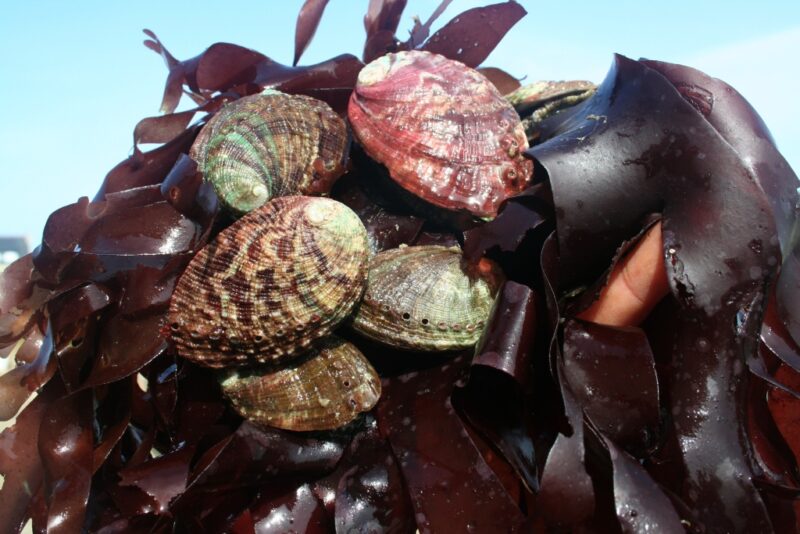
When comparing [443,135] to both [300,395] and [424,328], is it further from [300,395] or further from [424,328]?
[300,395]

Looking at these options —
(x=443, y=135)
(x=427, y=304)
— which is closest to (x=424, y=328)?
(x=427, y=304)

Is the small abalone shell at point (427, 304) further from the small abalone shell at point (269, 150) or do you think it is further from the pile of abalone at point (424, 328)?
the small abalone shell at point (269, 150)

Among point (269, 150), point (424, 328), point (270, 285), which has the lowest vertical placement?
point (424, 328)

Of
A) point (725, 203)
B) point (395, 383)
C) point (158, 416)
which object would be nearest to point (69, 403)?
point (158, 416)

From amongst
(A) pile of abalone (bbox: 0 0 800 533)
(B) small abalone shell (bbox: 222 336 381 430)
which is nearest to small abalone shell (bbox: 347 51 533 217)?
(A) pile of abalone (bbox: 0 0 800 533)

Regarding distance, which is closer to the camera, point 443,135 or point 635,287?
point 635,287

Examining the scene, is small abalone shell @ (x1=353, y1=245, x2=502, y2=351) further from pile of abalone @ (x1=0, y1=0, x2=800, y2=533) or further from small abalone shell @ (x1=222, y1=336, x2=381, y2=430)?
small abalone shell @ (x1=222, y1=336, x2=381, y2=430)

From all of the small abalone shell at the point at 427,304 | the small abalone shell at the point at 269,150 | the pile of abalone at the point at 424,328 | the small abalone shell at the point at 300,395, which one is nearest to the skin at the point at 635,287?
the pile of abalone at the point at 424,328
